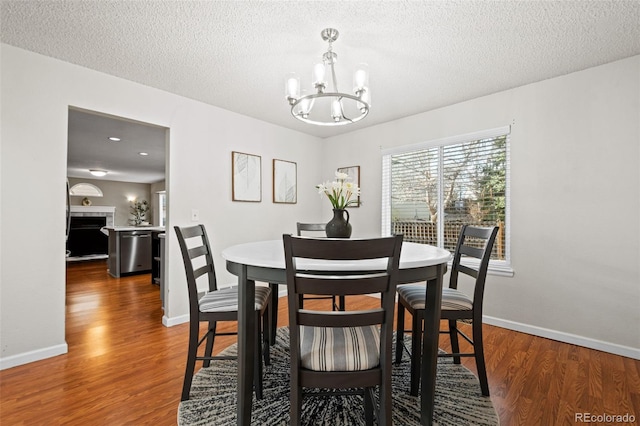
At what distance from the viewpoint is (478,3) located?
5.71ft

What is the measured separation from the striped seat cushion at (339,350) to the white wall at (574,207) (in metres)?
2.22

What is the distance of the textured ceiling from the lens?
1.79 meters

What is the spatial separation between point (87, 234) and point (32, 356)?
7151 millimetres

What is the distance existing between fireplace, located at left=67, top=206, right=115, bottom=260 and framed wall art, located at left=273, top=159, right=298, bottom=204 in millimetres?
6343

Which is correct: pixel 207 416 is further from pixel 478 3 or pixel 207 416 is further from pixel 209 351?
pixel 478 3

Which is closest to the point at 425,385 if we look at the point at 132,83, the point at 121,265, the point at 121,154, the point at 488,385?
the point at 488,385

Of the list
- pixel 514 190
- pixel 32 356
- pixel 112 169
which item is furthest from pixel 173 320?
pixel 112 169

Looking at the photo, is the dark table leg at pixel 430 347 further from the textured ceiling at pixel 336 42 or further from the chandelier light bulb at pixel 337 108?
the textured ceiling at pixel 336 42

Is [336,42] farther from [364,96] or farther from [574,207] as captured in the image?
[574,207]

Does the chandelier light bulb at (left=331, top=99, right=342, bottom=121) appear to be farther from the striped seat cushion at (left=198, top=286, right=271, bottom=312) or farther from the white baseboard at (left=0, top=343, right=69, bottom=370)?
the white baseboard at (left=0, top=343, right=69, bottom=370)

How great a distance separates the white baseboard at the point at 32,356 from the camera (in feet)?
6.97

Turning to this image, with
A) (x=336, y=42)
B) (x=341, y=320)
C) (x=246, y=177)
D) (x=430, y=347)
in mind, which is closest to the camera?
(x=341, y=320)

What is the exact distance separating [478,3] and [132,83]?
2.84 m

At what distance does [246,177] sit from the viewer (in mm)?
3725
